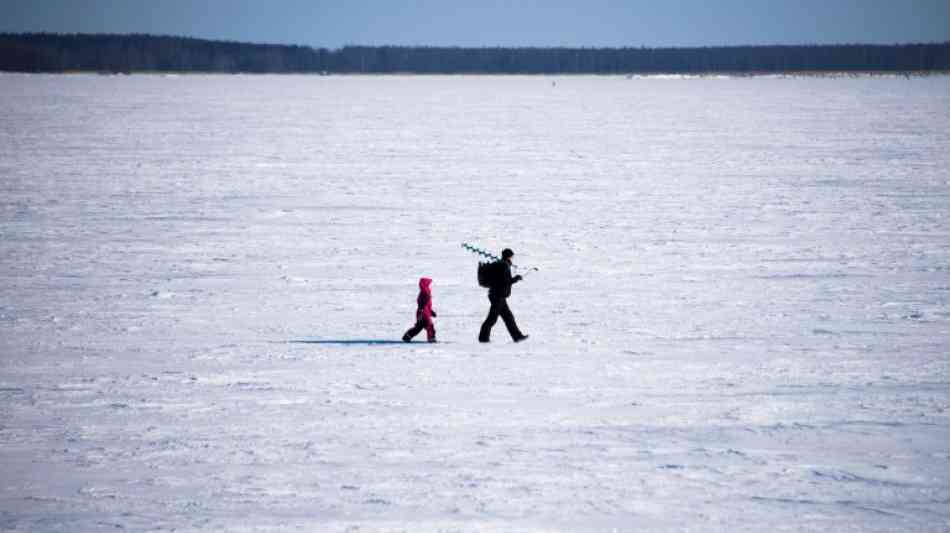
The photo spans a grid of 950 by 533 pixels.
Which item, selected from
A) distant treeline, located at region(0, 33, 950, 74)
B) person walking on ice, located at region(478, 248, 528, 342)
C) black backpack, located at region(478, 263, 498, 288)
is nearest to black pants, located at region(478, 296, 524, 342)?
person walking on ice, located at region(478, 248, 528, 342)

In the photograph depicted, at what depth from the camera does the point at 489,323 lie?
912 centimetres

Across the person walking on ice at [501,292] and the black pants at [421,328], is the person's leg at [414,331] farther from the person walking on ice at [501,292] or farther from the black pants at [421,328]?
the person walking on ice at [501,292]

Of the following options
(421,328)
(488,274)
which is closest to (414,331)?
(421,328)

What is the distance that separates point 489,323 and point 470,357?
22.0 inches

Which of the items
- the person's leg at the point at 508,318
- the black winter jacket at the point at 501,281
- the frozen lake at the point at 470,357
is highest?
the black winter jacket at the point at 501,281

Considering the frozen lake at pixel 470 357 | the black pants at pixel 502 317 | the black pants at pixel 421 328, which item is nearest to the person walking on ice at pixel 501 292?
the black pants at pixel 502 317

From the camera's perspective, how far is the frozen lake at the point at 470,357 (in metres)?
5.63

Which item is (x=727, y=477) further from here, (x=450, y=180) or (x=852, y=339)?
(x=450, y=180)

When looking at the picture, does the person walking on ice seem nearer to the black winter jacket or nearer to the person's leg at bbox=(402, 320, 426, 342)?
the black winter jacket

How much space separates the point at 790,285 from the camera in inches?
459

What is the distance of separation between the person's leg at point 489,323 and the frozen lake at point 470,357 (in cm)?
10

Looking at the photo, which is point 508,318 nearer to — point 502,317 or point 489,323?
point 502,317

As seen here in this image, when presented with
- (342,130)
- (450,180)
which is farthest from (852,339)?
(342,130)

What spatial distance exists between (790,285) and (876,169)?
44.4ft
